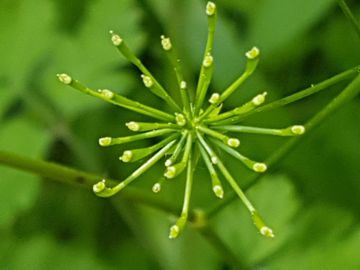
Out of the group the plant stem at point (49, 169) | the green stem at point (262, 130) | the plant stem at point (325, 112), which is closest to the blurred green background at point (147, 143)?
the plant stem at point (325, 112)

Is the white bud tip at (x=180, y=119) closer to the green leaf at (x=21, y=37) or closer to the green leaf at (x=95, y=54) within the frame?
the green leaf at (x=95, y=54)

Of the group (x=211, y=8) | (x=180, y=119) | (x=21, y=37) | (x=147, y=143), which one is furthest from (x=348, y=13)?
(x=21, y=37)

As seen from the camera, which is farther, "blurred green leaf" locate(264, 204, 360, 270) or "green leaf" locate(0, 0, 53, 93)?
"green leaf" locate(0, 0, 53, 93)

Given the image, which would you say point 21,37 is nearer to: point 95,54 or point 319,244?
point 95,54

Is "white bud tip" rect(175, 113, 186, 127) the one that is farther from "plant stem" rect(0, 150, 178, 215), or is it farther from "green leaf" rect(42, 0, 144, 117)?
"green leaf" rect(42, 0, 144, 117)

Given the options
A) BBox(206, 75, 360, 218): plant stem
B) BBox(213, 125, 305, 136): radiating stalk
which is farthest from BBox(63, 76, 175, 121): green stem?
BBox(206, 75, 360, 218): plant stem

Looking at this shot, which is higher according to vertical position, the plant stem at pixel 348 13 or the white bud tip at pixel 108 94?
the white bud tip at pixel 108 94

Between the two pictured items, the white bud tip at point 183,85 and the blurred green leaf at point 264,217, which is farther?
the blurred green leaf at point 264,217

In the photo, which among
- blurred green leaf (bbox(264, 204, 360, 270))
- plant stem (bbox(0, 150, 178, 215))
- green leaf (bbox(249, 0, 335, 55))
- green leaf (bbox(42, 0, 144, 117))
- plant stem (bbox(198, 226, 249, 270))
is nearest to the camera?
plant stem (bbox(0, 150, 178, 215))
